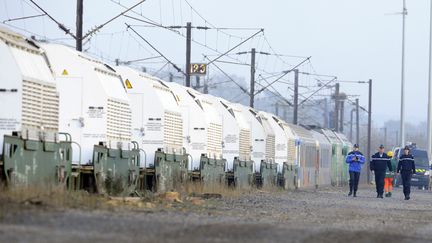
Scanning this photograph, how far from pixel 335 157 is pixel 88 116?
44834 millimetres

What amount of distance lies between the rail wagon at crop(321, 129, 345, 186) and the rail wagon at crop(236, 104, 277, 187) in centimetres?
1988

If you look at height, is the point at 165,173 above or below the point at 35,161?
below

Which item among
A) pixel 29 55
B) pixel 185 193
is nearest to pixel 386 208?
pixel 185 193

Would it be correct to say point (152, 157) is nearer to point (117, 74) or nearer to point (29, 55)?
point (117, 74)

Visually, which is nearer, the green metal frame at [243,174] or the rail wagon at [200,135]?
the rail wagon at [200,135]

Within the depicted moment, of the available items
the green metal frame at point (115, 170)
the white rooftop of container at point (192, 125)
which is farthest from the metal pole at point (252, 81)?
the green metal frame at point (115, 170)

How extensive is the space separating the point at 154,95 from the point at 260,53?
3573cm

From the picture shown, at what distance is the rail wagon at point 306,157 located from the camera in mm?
52500

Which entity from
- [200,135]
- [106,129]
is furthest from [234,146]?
[106,129]

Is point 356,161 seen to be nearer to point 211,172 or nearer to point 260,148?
point 211,172

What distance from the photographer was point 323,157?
61.5 meters

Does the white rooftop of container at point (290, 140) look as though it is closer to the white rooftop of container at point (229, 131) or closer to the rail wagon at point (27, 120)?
the white rooftop of container at point (229, 131)

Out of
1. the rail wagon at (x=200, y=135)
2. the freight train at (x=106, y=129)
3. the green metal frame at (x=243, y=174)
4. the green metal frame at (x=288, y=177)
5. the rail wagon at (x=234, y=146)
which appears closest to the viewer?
the freight train at (x=106, y=129)

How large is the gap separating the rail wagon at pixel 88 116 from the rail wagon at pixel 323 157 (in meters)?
35.5
